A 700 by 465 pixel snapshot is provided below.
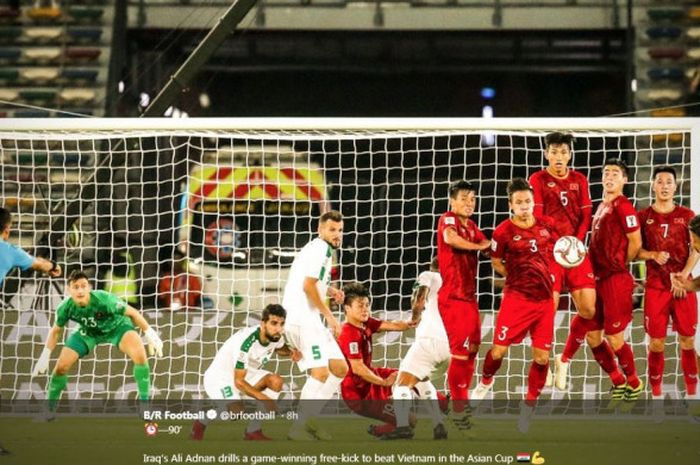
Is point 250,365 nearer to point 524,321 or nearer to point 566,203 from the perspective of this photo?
point 524,321

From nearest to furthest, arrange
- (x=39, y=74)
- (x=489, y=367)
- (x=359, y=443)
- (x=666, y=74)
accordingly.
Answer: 1. (x=359, y=443)
2. (x=489, y=367)
3. (x=666, y=74)
4. (x=39, y=74)

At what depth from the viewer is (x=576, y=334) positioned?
748 cm

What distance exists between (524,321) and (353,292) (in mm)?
1034

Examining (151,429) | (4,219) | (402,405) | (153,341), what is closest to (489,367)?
(402,405)

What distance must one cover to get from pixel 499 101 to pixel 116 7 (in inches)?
182

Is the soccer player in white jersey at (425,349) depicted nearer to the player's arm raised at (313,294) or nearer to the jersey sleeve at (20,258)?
the player's arm raised at (313,294)

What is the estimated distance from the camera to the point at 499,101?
14.2 meters

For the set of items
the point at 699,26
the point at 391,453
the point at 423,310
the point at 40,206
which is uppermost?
the point at 699,26

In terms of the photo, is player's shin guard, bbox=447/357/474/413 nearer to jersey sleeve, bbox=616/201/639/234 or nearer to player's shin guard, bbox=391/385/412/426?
player's shin guard, bbox=391/385/412/426

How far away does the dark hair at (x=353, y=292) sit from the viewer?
7.12m

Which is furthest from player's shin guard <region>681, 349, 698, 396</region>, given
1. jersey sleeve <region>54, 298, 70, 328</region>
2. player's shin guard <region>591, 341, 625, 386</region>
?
jersey sleeve <region>54, 298, 70, 328</region>

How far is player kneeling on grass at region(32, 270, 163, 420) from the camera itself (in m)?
7.55

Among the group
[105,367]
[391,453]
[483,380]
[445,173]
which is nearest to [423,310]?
[483,380]

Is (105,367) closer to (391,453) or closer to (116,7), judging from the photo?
(391,453)
